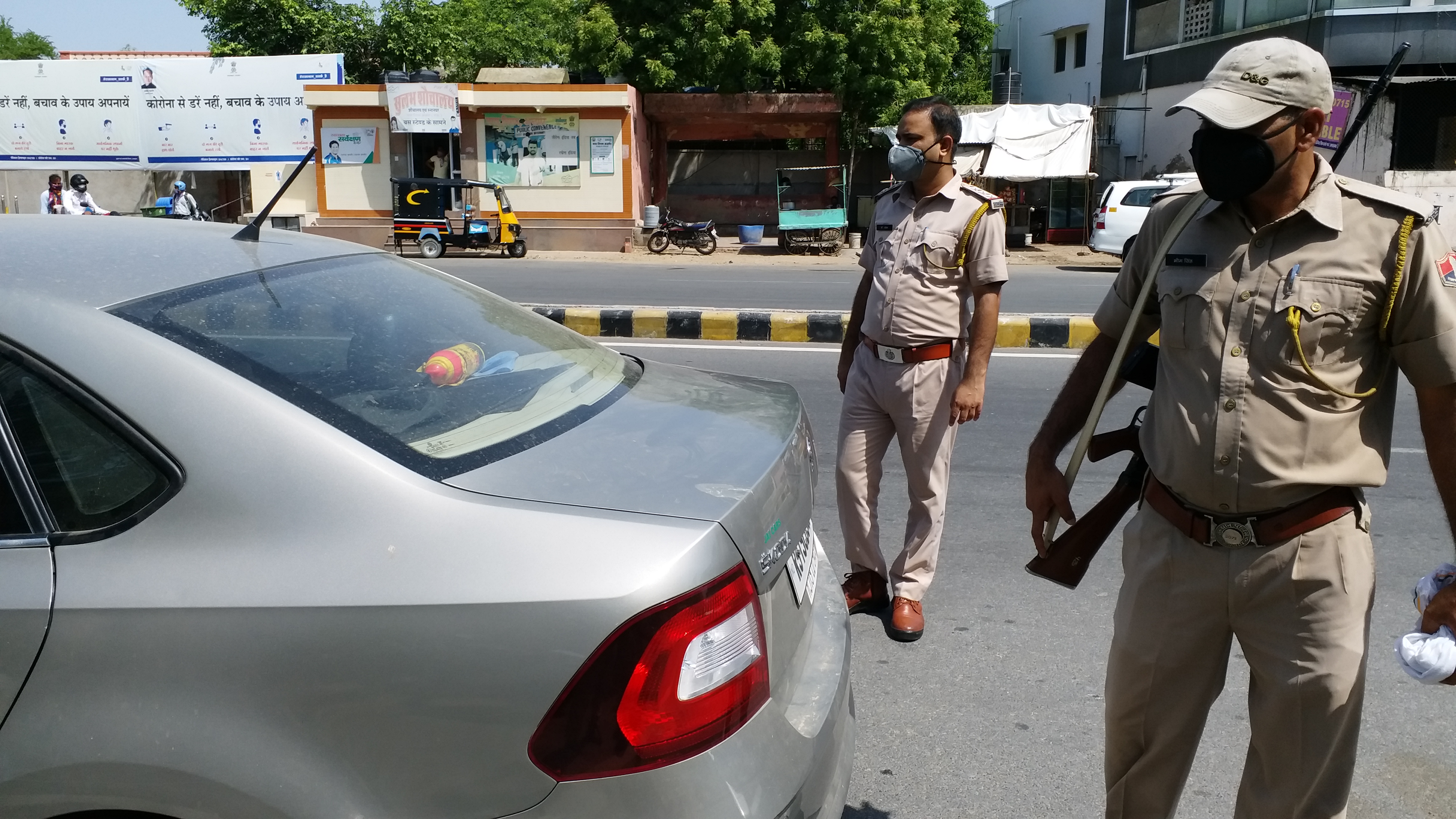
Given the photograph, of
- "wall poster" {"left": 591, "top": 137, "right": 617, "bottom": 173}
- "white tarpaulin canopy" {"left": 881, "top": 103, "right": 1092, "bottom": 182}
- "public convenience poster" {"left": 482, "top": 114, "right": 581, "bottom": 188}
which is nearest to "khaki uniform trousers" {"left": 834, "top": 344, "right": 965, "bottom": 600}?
"white tarpaulin canopy" {"left": 881, "top": 103, "right": 1092, "bottom": 182}

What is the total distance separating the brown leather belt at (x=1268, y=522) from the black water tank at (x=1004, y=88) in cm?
3379

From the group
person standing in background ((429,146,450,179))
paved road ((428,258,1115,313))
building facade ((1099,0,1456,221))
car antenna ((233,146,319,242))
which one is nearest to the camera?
car antenna ((233,146,319,242))

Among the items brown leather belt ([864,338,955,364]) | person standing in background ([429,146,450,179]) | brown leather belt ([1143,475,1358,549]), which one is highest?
person standing in background ([429,146,450,179])

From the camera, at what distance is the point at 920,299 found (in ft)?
12.3

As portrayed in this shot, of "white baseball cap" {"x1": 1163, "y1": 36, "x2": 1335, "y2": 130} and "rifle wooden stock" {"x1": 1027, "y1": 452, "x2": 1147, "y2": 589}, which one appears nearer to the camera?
"white baseball cap" {"x1": 1163, "y1": 36, "x2": 1335, "y2": 130}

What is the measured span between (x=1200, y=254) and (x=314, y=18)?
3582 cm

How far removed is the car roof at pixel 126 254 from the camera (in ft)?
6.48

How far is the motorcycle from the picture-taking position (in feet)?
76.7

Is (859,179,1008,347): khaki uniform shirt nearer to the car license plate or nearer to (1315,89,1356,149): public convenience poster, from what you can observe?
(1315,89,1356,149): public convenience poster

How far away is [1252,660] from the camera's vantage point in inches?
87.7

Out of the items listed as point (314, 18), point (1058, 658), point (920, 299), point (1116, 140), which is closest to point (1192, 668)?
point (1058, 658)

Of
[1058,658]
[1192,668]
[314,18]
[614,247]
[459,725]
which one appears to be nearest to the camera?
[459,725]

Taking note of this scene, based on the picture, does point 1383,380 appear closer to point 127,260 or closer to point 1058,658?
point 1058,658

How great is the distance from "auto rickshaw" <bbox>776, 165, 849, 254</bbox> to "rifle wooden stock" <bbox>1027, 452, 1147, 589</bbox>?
20.9 m
